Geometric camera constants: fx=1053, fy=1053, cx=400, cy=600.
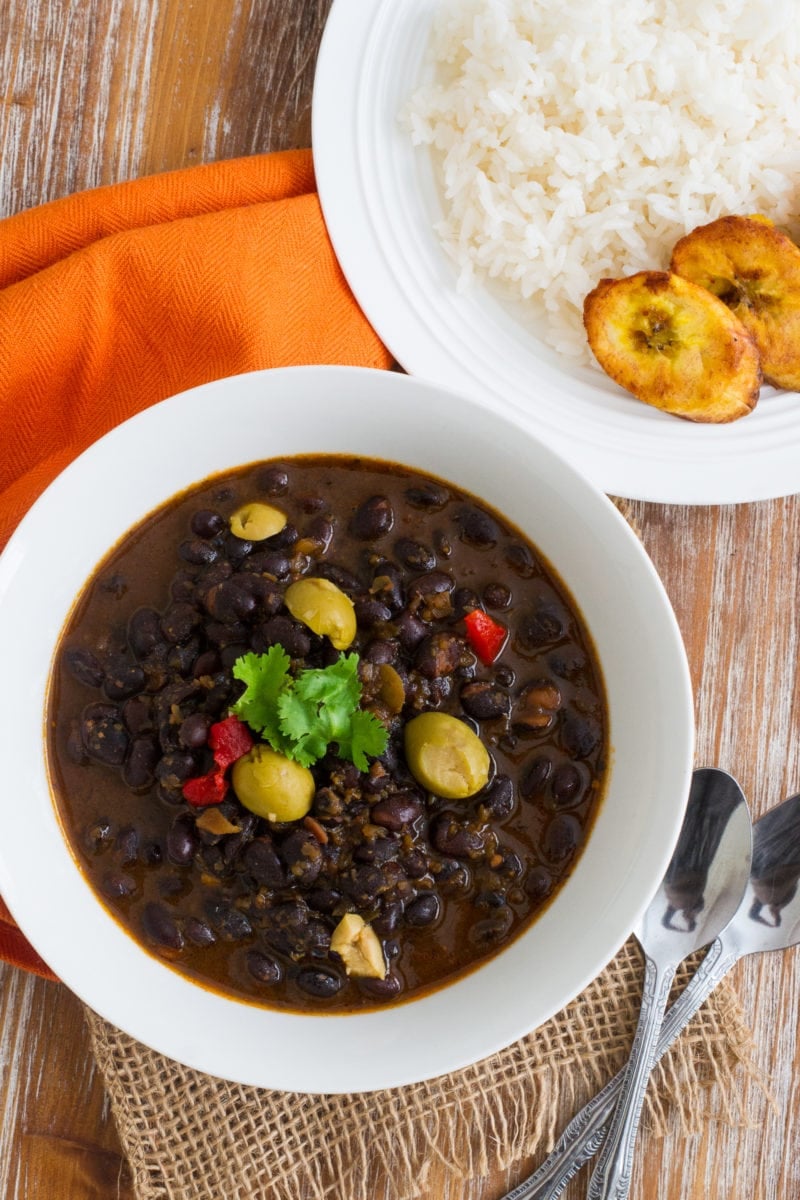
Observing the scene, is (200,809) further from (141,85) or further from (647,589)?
(141,85)

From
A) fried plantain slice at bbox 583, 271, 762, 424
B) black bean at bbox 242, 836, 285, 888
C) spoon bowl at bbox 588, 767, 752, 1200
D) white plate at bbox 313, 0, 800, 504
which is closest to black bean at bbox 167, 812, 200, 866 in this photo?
black bean at bbox 242, 836, 285, 888

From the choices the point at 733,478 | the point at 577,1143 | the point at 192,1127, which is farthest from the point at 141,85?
the point at 577,1143

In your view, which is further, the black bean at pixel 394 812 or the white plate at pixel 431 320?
the white plate at pixel 431 320

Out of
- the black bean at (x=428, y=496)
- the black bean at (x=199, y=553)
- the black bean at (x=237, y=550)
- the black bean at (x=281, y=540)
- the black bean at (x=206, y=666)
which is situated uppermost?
the black bean at (x=428, y=496)

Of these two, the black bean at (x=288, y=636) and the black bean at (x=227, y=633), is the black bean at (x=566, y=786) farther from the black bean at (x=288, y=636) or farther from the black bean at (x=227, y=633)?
the black bean at (x=227, y=633)

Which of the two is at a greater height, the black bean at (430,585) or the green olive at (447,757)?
the black bean at (430,585)

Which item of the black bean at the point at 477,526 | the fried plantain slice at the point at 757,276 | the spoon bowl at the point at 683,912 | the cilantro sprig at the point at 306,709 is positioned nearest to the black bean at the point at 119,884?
the cilantro sprig at the point at 306,709

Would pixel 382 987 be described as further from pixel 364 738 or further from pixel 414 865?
pixel 364 738
